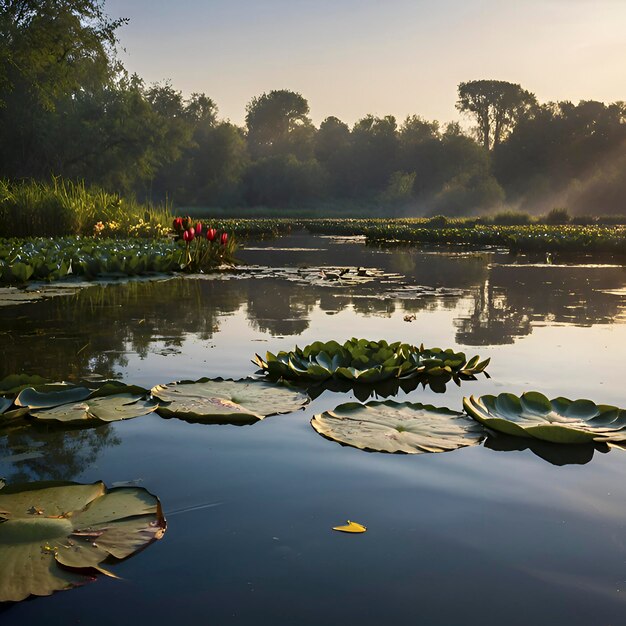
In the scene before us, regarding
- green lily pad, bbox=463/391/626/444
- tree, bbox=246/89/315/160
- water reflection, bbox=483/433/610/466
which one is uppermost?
tree, bbox=246/89/315/160

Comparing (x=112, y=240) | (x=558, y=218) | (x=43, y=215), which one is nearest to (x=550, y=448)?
(x=112, y=240)

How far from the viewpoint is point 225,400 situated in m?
3.43

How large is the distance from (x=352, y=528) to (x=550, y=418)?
1.42 m

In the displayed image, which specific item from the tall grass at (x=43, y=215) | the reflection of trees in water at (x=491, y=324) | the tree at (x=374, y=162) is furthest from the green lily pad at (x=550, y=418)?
the tree at (x=374, y=162)

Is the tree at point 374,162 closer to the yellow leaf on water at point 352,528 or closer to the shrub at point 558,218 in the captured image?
the shrub at point 558,218

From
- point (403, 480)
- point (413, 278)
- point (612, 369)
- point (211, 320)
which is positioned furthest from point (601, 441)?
point (413, 278)

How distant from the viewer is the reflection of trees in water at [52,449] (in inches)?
101

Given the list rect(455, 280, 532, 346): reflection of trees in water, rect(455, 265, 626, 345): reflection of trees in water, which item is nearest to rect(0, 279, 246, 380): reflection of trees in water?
rect(455, 280, 532, 346): reflection of trees in water

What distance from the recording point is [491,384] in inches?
158

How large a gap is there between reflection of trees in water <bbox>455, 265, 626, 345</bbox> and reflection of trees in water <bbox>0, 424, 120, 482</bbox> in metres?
3.09

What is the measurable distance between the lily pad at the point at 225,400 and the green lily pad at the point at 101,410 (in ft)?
0.30

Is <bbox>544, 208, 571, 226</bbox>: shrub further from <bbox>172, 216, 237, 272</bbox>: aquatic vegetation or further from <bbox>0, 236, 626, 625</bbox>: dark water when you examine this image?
<bbox>0, 236, 626, 625</bbox>: dark water

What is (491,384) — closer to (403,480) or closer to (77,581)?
(403,480)

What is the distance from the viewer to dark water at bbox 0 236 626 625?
174 cm
